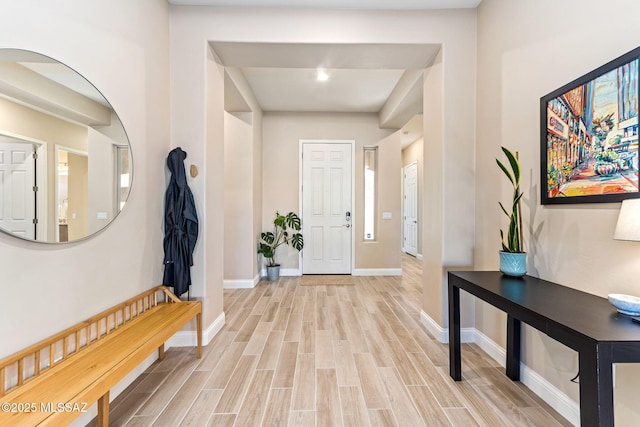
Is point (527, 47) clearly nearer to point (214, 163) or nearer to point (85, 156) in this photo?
point (214, 163)

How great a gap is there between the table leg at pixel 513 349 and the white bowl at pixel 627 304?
2.76 feet

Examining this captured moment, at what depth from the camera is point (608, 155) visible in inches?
52.2

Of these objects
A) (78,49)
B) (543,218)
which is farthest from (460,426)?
(78,49)

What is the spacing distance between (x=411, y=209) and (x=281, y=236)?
152 inches

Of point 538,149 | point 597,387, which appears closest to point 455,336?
point 597,387

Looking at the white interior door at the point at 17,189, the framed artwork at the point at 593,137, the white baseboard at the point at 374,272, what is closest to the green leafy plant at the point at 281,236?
the white baseboard at the point at 374,272

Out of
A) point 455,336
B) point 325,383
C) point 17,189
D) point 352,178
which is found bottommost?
point 325,383

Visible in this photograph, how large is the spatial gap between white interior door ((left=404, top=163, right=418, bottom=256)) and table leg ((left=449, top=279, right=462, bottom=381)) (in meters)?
4.92

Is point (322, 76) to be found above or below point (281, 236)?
above

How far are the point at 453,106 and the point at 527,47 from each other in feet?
2.10

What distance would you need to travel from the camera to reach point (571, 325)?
→ 3.35 feet

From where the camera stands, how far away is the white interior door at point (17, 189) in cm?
115

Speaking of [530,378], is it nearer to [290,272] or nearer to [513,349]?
[513,349]

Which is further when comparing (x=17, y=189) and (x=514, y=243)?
(x=514, y=243)
